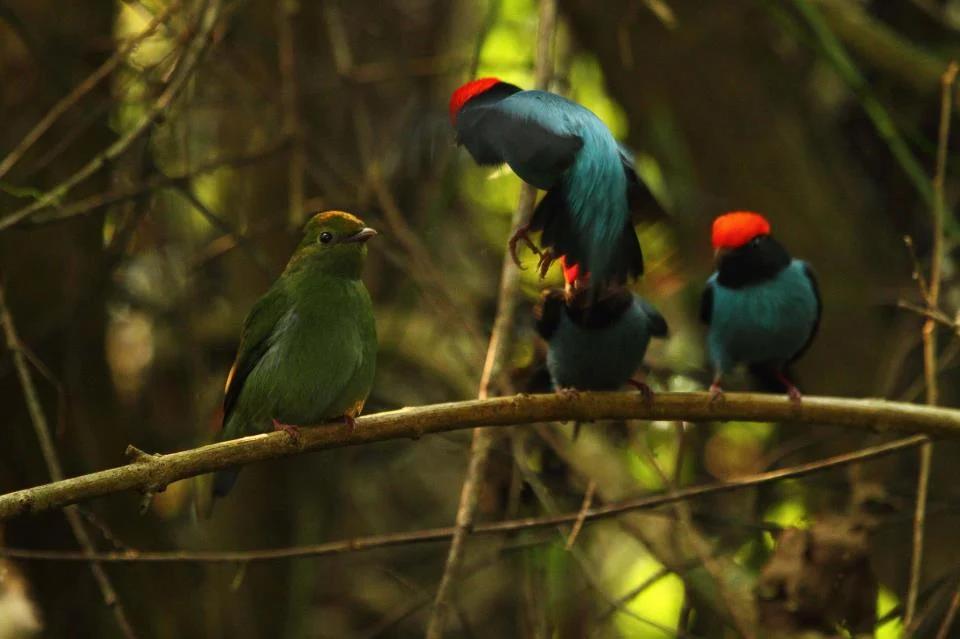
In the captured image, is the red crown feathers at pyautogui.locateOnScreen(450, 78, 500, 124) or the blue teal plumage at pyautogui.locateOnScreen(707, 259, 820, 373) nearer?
the red crown feathers at pyautogui.locateOnScreen(450, 78, 500, 124)

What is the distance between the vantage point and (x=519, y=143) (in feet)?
9.36

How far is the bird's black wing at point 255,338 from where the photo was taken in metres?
4.21

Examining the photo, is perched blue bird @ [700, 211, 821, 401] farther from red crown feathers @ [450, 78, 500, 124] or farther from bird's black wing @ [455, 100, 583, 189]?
bird's black wing @ [455, 100, 583, 189]

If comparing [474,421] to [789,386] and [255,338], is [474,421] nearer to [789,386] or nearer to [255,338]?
[255,338]

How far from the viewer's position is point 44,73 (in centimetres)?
543

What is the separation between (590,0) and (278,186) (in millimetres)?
1973

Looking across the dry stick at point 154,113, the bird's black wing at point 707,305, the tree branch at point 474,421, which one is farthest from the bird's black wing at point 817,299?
the dry stick at point 154,113

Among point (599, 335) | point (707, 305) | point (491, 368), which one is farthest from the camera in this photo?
point (707, 305)

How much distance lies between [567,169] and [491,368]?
1208 mm

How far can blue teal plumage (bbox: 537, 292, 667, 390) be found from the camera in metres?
4.35

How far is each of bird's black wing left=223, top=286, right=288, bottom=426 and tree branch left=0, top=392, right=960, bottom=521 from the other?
71cm

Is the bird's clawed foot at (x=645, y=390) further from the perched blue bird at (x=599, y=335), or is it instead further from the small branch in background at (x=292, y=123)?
the small branch in background at (x=292, y=123)

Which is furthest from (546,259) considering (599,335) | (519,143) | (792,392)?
(792,392)

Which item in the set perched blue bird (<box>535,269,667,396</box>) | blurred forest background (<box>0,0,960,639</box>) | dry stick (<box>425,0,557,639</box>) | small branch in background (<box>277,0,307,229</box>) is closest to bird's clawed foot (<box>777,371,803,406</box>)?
blurred forest background (<box>0,0,960,639</box>)
